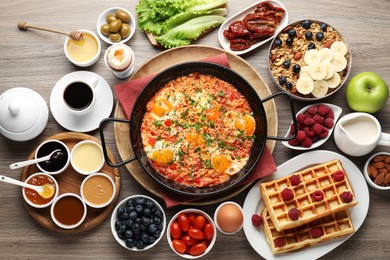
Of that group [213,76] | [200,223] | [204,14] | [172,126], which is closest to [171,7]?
[204,14]

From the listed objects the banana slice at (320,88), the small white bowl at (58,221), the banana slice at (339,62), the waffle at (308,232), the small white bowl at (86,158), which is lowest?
the waffle at (308,232)

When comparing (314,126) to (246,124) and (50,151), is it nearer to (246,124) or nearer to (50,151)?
(246,124)

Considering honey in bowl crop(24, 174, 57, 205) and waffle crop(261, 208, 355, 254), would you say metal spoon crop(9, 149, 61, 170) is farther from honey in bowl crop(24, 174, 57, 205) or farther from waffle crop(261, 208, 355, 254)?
waffle crop(261, 208, 355, 254)

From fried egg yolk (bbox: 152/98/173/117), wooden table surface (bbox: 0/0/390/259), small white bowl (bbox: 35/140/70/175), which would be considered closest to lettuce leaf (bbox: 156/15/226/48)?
wooden table surface (bbox: 0/0/390/259)

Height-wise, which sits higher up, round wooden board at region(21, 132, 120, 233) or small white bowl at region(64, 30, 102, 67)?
small white bowl at region(64, 30, 102, 67)

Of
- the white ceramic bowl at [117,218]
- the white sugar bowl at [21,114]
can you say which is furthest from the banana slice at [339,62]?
the white sugar bowl at [21,114]

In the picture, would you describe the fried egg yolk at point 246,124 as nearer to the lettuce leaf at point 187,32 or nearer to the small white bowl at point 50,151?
the lettuce leaf at point 187,32
